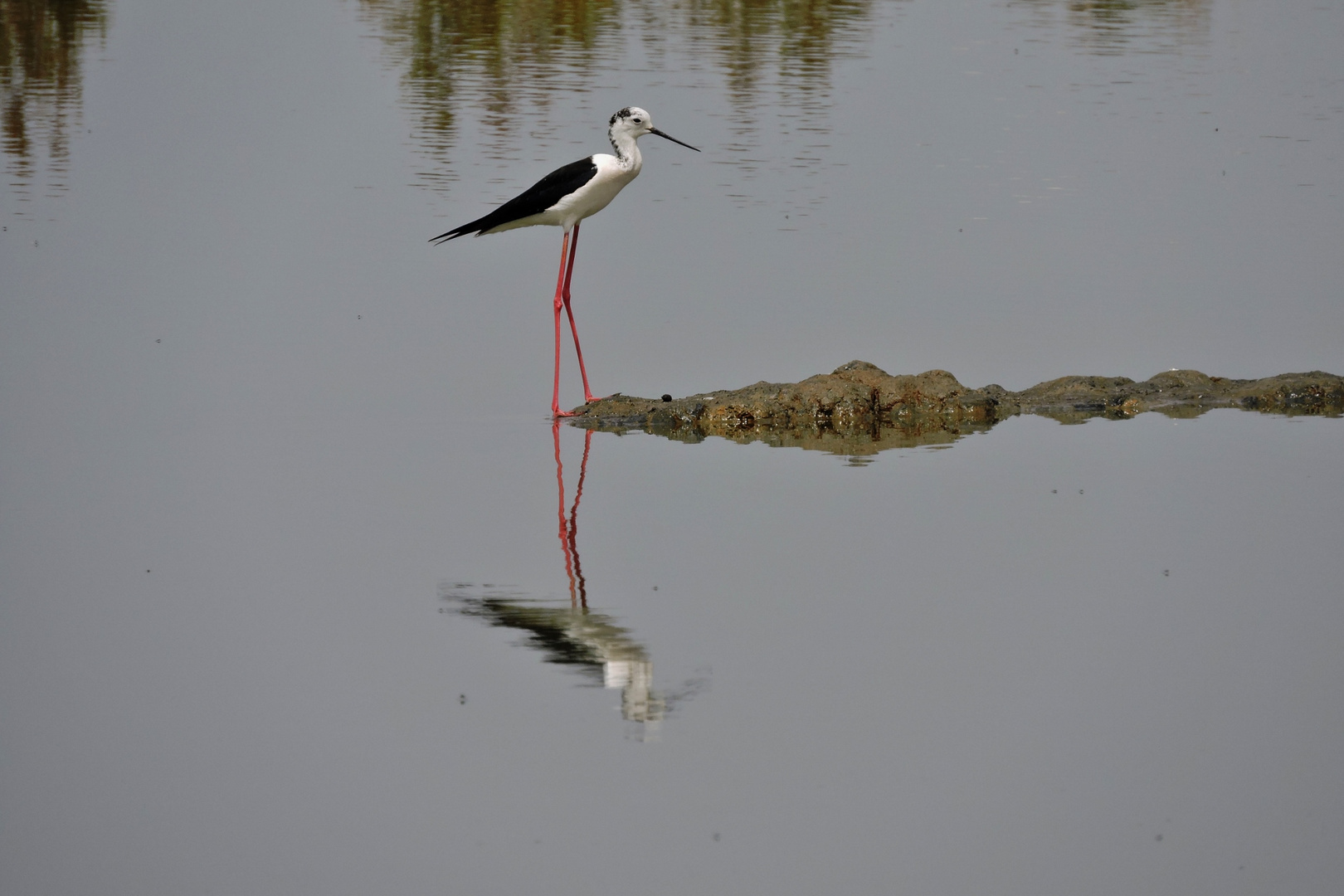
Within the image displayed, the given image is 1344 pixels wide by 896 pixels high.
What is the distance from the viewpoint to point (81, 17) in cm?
1889

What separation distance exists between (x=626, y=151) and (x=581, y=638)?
13.9 feet

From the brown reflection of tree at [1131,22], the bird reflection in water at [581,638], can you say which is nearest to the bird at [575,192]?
the bird reflection in water at [581,638]

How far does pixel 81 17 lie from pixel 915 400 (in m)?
14.2

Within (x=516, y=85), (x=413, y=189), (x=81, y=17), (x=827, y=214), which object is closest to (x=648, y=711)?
(x=827, y=214)

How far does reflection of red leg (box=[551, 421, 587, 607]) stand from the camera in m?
5.59

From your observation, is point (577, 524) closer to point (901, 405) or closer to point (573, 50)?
point (901, 405)

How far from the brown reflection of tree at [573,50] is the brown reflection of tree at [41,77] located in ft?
9.89

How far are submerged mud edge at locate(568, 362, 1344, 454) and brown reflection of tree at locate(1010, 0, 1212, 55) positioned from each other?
34.5 feet

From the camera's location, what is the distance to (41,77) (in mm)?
16375

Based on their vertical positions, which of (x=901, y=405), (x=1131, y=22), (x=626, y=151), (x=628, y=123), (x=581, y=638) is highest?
(x=628, y=123)

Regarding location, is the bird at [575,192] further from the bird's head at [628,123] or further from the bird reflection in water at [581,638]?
the bird reflection in water at [581,638]

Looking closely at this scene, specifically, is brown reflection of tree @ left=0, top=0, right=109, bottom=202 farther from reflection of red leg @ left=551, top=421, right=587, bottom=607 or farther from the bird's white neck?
reflection of red leg @ left=551, top=421, right=587, bottom=607

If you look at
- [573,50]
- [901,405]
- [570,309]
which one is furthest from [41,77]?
[901,405]

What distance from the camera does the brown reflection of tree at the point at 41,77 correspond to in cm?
1354
